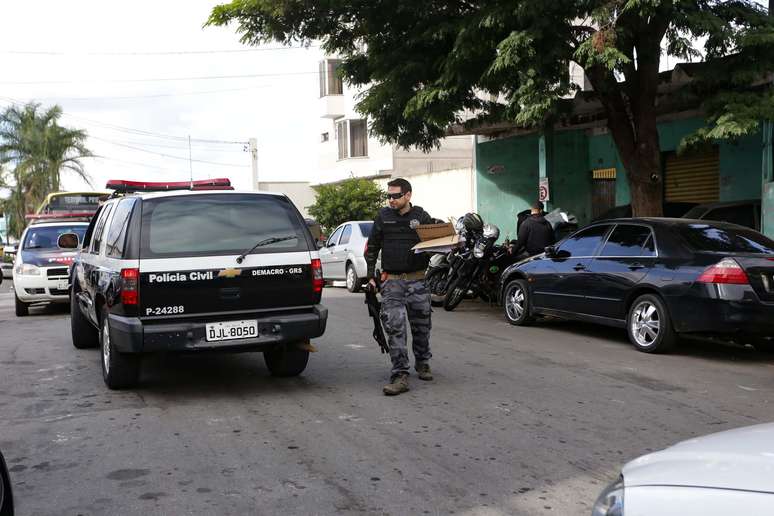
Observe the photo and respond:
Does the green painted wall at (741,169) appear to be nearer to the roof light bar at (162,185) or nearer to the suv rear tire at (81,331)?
the roof light bar at (162,185)

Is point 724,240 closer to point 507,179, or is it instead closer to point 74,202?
point 507,179

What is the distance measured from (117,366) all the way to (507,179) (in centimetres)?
1734

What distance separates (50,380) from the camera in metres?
7.40

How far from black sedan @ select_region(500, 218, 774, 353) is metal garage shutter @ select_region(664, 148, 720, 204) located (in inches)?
324

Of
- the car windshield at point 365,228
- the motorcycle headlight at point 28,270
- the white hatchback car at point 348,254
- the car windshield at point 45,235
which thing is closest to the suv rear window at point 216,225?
the motorcycle headlight at point 28,270

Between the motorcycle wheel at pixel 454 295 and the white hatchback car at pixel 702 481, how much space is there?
33.4 feet

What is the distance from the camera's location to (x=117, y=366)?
Answer: 6.55 m

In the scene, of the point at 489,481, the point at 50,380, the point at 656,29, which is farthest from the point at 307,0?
the point at 489,481

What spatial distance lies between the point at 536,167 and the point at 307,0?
1146 cm

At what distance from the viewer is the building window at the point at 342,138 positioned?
3597 centimetres

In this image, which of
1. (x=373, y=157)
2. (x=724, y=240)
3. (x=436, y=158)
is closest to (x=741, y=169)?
(x=724, y=240)

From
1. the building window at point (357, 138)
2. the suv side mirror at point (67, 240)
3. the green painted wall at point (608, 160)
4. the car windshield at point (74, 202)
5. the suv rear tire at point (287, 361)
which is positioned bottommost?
the suv rear tire at point (287, 361)

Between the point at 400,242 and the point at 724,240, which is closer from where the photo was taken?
the point at 400,242

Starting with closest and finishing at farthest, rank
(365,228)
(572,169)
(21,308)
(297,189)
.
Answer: (21,308) < (365,228) < (572,169) < (297,189)
